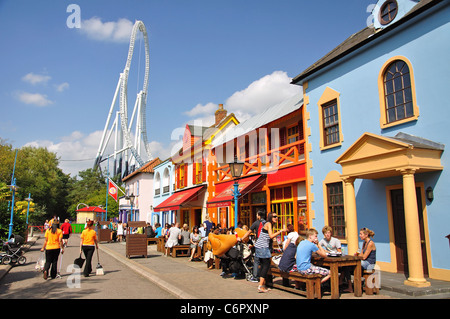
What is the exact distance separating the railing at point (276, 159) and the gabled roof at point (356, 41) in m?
2.50

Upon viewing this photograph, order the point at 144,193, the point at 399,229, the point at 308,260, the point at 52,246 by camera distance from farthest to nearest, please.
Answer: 1. the point at 144,193
2. the point at 52,246
3. the point at 399,229
4. the point at 308,260

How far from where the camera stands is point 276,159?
1462 centimetres

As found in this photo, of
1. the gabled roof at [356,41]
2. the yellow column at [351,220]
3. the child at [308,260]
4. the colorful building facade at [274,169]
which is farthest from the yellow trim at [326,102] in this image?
the child at [308,260]

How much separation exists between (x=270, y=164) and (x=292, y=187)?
174cm

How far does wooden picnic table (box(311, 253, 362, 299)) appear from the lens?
694cm

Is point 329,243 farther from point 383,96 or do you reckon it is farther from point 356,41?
point 356,41

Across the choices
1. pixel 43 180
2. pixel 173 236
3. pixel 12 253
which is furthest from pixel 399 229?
pixel 43 180

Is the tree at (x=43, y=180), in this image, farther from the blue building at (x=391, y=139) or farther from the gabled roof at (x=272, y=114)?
the blue building at (x=391, y=139)

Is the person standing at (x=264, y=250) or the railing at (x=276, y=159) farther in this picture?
the railing at (x=276, y=159)

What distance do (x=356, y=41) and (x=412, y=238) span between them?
6.67 meters

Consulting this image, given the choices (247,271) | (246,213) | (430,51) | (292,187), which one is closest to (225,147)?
(246,213)

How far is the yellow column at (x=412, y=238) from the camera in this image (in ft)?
24.7

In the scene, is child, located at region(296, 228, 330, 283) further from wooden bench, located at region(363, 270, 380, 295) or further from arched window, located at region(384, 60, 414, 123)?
arched window, located at region(384, 60, 414, 123)
